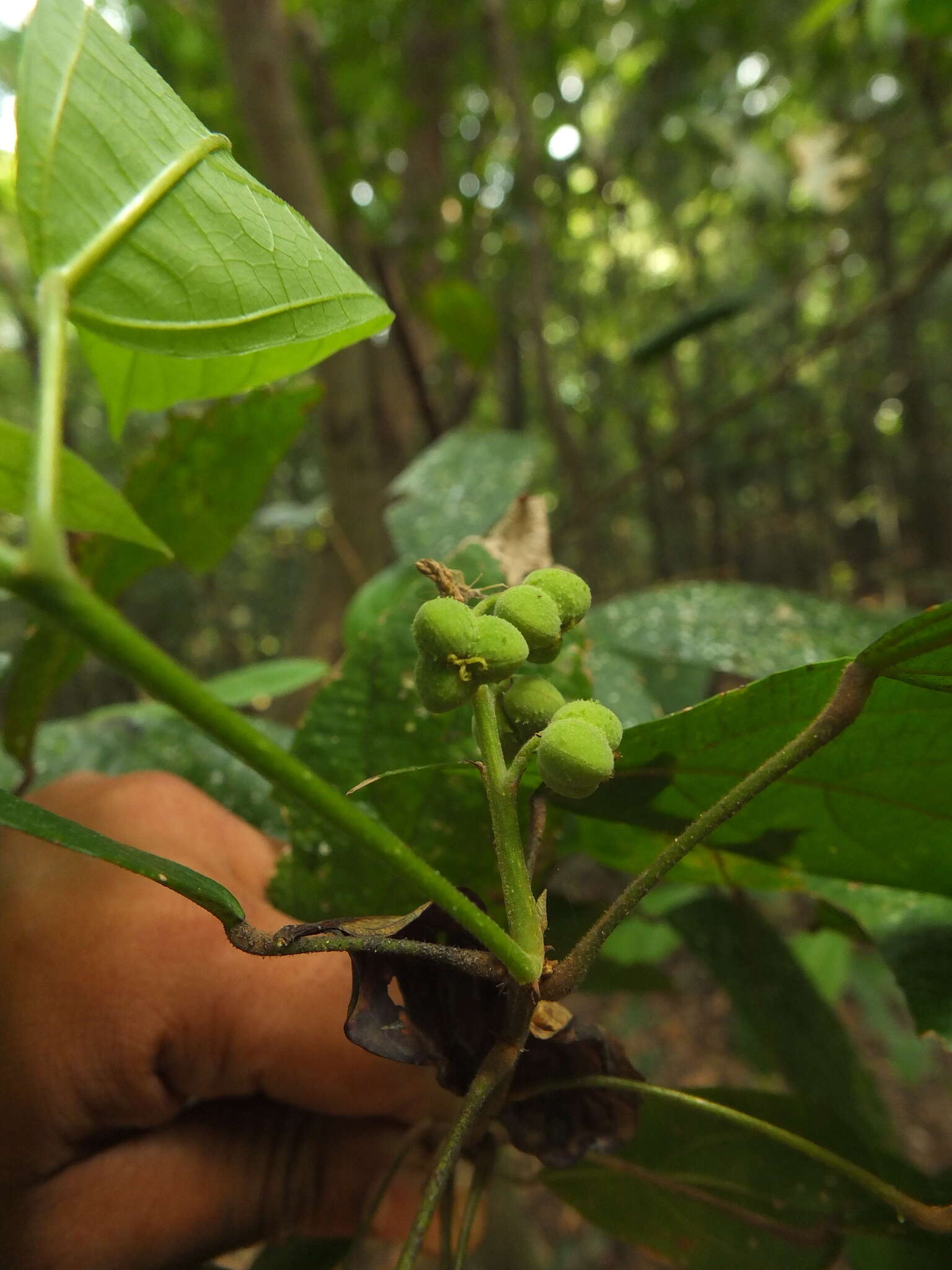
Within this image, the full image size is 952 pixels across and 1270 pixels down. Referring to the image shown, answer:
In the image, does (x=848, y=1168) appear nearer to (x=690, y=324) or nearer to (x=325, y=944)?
(x=325, y=944)

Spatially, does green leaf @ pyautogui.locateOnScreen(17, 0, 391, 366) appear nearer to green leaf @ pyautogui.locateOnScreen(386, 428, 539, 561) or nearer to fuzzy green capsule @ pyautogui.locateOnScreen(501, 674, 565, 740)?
fuzzy green capsule @ pyautogui.locateOnScreen(501, 674, 565, 740)

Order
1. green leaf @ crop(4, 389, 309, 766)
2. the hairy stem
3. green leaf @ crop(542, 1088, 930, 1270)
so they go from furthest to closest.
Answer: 1. green leaf @ crop(4, 389, 309, 766)
2. green leaf @ crop(542, 1088, 930, 1270)
3. the hairy stem

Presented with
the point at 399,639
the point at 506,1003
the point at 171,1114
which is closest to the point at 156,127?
the point at 399,639

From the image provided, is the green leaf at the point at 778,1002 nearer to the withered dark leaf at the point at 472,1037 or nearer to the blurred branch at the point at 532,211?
the withered dark leaf at the point at 472,1037

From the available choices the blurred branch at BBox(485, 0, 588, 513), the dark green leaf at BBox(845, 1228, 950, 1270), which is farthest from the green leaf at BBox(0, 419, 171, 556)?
the blurred branch at BBox(485, 0, 588, 513)

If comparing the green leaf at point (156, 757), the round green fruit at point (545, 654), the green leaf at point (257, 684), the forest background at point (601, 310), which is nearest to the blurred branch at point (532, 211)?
the forest background at point (601, 310)

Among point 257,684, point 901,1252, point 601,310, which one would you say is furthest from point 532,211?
point 601,310
